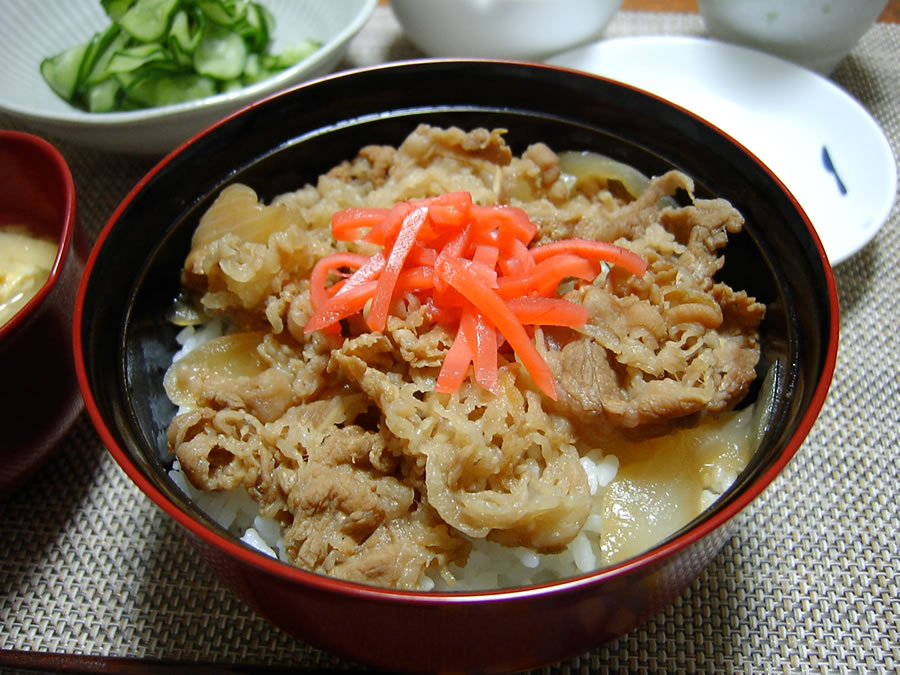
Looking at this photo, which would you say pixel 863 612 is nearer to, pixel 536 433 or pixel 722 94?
pixel 536 433

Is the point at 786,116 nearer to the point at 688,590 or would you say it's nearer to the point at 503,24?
the point at 503,24

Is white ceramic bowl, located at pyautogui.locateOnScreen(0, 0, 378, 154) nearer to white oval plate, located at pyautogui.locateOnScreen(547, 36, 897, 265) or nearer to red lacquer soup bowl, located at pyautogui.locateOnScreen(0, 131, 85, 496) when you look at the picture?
red lacquer soup bowl, located at pyautogui.locateOnScreen(0, 131, 85, 496)

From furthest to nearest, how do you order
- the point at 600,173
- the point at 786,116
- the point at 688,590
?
the point at 786,116 → the point at 600,173 → the point at 688,590

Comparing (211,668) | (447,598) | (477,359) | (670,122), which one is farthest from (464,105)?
(211,668)

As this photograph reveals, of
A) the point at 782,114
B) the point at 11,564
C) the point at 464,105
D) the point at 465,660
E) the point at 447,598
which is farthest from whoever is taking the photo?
the point at 782,114

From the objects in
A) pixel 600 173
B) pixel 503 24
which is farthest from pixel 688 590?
pixel 503 24

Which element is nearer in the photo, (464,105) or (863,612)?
(863,612)

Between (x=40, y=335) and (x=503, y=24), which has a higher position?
(x=503, y=24)

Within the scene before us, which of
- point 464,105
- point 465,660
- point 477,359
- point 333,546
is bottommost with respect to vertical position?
point 465,660

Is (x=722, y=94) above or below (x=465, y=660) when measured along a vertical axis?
above
